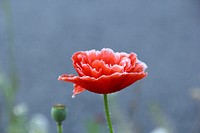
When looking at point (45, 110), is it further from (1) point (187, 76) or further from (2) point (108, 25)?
(2) point (108, 25)

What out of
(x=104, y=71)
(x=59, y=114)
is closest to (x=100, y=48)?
(x=59, y=114)

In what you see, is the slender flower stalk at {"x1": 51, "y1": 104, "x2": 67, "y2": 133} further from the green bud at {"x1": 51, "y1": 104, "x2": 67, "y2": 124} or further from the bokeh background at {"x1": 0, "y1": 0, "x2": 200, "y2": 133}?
the bokeh background at {"x1": 0, "y1": 0, "x2": 200, "y2": 133}

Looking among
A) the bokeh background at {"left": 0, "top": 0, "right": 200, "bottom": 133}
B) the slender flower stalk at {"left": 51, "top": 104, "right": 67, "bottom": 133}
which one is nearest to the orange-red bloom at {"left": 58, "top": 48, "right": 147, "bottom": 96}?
the slender flower stalk at {"left": 51, "top": 104, "right": 67, "bottom": 133}

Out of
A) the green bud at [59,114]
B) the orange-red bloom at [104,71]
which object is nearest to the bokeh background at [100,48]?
the green bud at [59,114]

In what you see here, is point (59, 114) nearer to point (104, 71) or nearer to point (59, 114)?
point (59, 114)

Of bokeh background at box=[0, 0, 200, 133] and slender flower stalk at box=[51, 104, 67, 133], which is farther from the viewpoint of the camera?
bokeh background at box=[0, 0, 200, 133]

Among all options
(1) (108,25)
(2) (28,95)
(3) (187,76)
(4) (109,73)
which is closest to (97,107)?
(2) (28,95)
